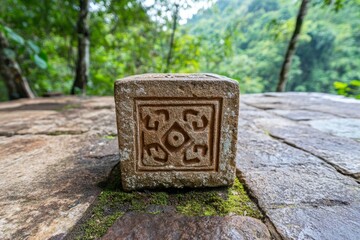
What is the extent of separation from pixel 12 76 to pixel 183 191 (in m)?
3.10

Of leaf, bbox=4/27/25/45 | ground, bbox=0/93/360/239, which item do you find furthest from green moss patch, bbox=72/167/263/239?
leaf, bbox=4/27/25/45

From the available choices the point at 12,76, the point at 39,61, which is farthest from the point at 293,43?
the point at 12,76

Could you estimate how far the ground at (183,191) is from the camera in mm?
527

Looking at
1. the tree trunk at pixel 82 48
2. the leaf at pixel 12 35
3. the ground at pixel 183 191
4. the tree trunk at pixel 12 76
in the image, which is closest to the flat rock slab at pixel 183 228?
the ground at pixel 183 191

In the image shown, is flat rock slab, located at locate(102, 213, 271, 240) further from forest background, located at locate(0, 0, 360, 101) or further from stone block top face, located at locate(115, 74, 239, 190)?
forest background, located at locate(0, 0, 360, 101)

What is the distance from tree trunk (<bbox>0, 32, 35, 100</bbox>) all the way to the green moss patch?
9.35 ft

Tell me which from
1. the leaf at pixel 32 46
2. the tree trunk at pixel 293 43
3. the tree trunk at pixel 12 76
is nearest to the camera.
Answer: the leaf at pixel 32 46

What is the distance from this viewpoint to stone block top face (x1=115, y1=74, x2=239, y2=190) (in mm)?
622

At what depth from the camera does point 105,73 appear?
17.2ft

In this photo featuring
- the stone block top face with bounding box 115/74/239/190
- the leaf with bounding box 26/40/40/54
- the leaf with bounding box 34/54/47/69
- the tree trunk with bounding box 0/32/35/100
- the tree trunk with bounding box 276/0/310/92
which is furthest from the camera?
the tree trunk with bounding box 276/0/310/92

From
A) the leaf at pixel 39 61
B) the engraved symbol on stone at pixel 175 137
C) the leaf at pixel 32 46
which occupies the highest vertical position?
the leaf at pixel 32 46

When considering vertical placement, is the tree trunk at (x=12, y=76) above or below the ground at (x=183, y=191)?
above

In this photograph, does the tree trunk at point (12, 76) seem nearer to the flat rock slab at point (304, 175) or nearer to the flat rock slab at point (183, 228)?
the flat rock slab at point (304, 175)

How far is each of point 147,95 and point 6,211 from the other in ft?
1.55
